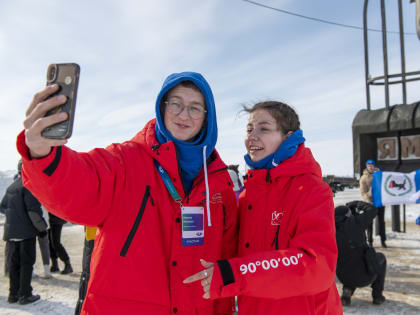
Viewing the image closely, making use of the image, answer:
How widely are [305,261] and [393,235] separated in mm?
8036

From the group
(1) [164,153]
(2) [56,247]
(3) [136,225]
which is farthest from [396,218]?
(3) [136,225]

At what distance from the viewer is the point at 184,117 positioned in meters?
1.72

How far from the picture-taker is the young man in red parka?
124cm

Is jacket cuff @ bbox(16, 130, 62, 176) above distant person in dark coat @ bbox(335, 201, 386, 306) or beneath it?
above

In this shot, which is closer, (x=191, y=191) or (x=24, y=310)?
(x=191, y=191)

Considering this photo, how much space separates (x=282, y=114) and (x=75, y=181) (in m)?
1.25

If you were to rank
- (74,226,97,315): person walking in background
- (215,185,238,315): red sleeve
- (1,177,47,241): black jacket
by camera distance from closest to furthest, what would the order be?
(215,185,238,315): red sleeve
(74,226,97,315): person walking in background
(1,177,47,241): black jacket

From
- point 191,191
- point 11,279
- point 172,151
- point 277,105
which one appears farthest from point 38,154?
point 11,279

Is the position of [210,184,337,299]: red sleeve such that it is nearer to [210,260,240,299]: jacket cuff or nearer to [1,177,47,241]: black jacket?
[210,260,240,299]: jacket cuff

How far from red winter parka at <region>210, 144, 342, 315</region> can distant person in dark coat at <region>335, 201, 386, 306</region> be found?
2446 mm

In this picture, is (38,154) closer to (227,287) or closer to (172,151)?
(172,151)

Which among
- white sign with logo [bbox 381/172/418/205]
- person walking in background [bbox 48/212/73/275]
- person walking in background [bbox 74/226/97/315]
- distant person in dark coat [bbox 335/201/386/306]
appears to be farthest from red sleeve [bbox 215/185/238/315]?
white sign with logo [bbox 381/172/418/205]

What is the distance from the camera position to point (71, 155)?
4.01 ft

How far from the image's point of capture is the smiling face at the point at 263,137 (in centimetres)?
193
